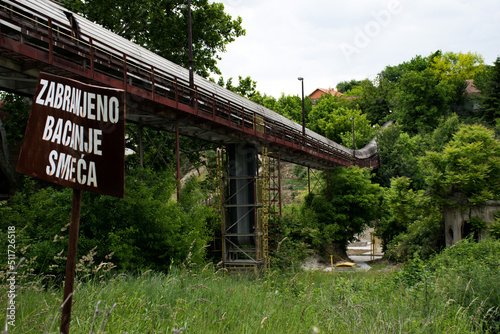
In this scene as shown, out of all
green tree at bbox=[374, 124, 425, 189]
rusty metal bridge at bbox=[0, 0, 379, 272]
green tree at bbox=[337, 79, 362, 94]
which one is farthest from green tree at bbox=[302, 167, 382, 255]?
green tree at bbox=[337, 79, 362, 94]

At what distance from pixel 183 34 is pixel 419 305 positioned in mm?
24541

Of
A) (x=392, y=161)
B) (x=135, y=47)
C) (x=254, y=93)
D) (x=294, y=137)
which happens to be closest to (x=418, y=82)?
(x=392, y=161)

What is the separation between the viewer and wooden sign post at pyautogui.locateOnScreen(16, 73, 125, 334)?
3.20 metres

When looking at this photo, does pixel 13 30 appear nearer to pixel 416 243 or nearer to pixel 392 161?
pixel 416 243

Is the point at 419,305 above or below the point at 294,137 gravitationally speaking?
A: below

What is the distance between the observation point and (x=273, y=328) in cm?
427

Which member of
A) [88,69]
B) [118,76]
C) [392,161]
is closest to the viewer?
[88,69]

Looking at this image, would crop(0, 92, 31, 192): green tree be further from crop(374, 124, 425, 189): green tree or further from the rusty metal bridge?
crop(374, 124, 425, 189): green tree

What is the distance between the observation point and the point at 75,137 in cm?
328

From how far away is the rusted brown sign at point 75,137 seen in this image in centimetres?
320

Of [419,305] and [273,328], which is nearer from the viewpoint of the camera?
[273,328]

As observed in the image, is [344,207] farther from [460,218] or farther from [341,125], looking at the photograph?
[341,125]

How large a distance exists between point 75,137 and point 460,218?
23.6m

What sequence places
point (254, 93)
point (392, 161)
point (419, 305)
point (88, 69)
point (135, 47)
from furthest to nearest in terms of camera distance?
point (392, 161) < point (254, 93) < point (135, 47) < point (88, 69) < point (419, 305)
